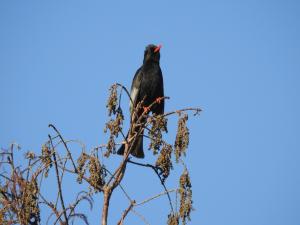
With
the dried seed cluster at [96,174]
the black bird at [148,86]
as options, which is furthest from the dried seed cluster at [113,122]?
the black bird at [148,86]

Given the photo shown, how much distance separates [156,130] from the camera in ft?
13.9

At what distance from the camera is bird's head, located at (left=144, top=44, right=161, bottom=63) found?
28.0ft

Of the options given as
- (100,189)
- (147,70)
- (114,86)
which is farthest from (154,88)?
(100,189)

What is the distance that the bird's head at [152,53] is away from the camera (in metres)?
8.55

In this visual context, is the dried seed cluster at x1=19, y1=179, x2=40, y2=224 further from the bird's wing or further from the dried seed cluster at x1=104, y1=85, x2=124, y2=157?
the bird's wing

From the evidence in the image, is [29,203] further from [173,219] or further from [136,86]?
[136,86]

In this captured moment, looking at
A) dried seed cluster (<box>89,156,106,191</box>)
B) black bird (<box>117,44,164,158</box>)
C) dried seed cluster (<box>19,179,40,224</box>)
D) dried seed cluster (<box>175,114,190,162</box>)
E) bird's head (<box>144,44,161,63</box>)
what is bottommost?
dried seed cluster (<box>19,179,40,224</box>)

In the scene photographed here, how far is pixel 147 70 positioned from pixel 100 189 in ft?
15.2

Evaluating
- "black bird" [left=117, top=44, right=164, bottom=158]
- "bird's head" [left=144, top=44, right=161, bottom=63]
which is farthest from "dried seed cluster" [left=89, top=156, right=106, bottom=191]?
"bird's head" [left=144, top=44, right=161, bottom=63]

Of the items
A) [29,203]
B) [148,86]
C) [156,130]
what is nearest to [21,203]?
[29,203]

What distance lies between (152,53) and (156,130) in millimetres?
4477

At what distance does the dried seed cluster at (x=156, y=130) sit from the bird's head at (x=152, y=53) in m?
4.19

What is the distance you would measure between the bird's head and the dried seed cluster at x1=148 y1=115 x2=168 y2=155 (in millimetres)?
4187

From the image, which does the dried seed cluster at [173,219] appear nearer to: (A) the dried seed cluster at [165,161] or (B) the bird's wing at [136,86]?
(A) the dried seed cluster at [165,161]
